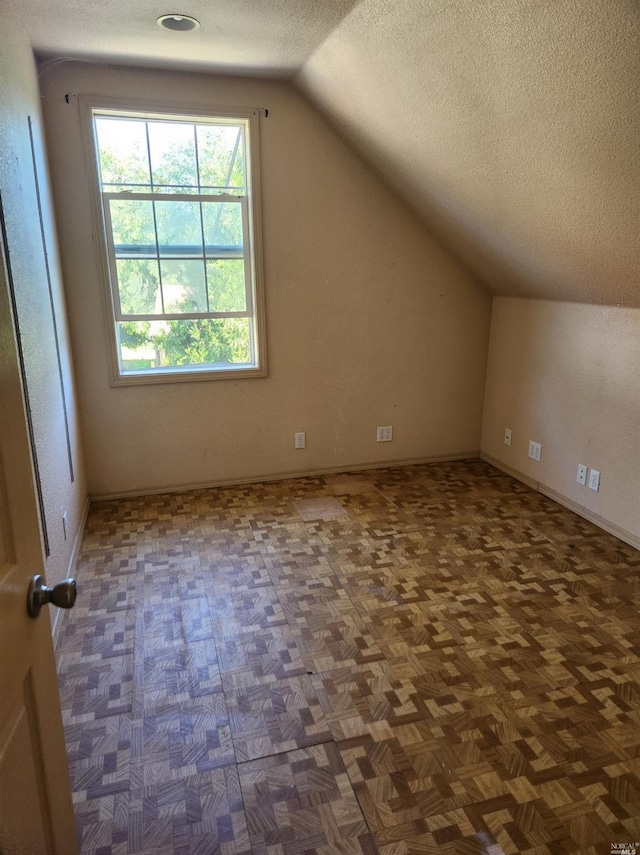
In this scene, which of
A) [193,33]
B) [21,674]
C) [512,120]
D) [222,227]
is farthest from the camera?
[222,227]

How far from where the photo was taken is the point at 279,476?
3.79 m

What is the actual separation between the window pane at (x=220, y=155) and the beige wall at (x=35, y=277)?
0.89 metres

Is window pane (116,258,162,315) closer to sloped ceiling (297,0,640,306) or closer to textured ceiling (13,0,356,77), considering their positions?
textured ceiling (13,0,356,77)

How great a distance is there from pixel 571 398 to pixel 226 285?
2.22 metres

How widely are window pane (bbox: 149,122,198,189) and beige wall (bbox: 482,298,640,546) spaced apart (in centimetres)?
224

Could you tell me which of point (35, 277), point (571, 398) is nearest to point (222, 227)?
point (35, 277)

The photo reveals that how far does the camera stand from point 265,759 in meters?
1.60

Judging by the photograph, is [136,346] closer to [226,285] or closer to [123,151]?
[226,285]

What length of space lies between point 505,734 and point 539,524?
1.59 m

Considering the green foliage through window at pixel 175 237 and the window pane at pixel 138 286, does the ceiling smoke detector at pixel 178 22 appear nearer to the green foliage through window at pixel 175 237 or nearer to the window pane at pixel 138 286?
the green foliage through window at pixel 175 237

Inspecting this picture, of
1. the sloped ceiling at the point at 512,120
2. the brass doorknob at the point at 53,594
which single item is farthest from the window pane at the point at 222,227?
the brass doorknob at the point at 53,594

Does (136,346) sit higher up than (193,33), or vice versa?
(193,33)

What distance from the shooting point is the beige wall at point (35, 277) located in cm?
197

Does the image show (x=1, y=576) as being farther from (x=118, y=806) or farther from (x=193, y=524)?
(x=193, y=524)
